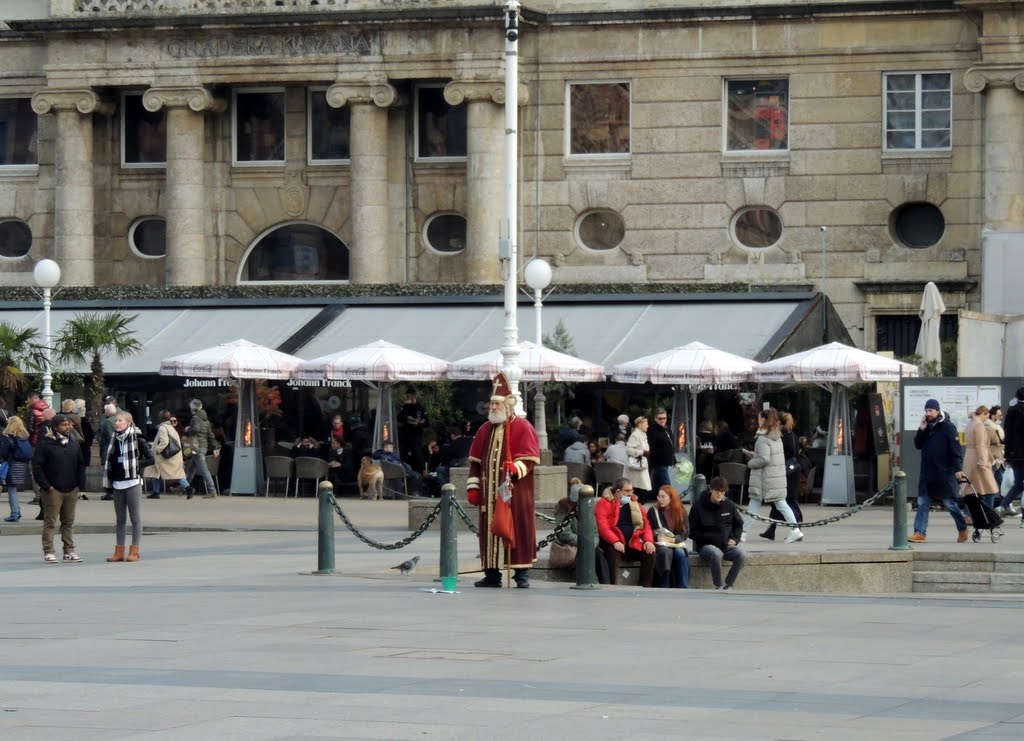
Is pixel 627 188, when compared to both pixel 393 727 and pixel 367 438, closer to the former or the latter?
pixel 367 438

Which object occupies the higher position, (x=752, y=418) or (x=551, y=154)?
(x=551, y=154)

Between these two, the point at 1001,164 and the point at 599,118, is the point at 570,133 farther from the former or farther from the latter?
the point at 1001,164

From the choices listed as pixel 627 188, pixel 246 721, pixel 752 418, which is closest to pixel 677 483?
pixel 752 418

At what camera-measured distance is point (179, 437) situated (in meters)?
35.2

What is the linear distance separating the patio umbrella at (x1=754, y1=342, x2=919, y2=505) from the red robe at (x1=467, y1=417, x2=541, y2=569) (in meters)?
13.9

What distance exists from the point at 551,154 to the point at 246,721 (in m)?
31.8

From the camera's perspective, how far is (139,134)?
146 ft

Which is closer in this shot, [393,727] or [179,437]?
[393,727]

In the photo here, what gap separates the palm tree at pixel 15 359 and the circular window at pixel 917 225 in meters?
16.4

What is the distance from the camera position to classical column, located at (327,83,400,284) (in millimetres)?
41969

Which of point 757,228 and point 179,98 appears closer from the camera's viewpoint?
point 757,228

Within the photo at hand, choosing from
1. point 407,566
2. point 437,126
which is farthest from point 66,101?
point 407,566

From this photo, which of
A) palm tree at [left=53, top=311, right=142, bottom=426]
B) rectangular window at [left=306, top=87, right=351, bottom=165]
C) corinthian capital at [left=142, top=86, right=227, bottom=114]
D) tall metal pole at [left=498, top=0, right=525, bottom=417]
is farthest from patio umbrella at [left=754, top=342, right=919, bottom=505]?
corinthian capital at [left=142, top=86, right=227, bottom=114]

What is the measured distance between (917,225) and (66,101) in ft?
56.8
